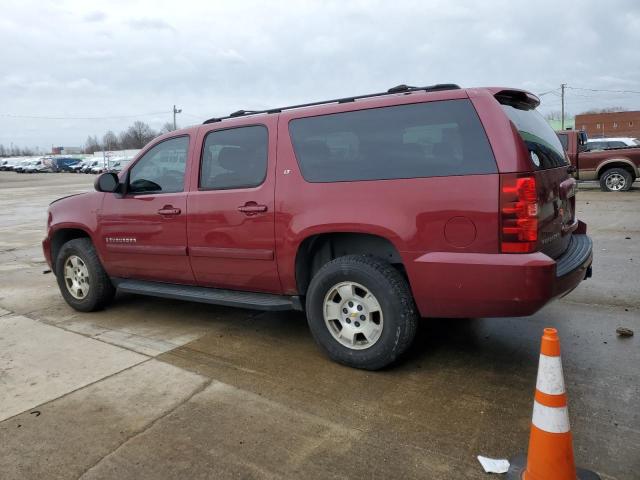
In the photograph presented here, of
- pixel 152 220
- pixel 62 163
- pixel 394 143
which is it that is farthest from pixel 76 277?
pixel 62 163

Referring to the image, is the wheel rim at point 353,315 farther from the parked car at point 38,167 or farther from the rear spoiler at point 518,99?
the parked car at point 38,167

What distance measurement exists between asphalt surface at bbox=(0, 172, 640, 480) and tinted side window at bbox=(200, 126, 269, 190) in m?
1.32

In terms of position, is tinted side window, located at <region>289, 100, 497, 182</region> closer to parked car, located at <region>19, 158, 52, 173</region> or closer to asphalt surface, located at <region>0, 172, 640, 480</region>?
asphalt surface, located at <region>0, 172, 640, 480</region>

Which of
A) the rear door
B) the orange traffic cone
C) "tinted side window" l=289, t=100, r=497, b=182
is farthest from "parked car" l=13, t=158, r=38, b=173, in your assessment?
the orange traffic cone

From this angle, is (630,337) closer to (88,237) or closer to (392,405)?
(392,405)

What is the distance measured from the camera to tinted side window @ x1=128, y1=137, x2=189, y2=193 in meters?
4.77

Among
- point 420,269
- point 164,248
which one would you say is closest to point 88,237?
point 164,248

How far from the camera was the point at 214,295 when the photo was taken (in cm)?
455

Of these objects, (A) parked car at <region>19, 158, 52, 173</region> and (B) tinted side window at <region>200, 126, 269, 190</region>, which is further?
(A) parked car at <region>19, 158, 52, 173</region>

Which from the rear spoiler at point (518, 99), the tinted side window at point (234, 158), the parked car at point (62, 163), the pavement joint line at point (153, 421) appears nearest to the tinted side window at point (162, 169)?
the tinted side window at point (234, 158)

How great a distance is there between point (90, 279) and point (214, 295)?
5.43 ft

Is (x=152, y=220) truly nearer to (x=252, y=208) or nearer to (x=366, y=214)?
(x=252, y=208)

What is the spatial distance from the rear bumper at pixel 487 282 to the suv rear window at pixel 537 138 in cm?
65

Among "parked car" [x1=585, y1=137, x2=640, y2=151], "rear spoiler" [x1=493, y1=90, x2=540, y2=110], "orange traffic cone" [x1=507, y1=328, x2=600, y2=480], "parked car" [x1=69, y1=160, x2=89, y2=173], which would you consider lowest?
"orange traffic cone" [x1=507, y1=328, x2=600, y2=480]
